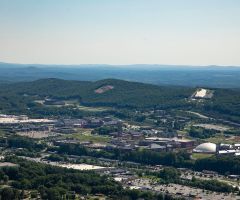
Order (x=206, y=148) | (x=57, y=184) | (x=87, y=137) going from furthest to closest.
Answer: (x=87, y=137) < (x=206, y=148) < (x=57, y=184)

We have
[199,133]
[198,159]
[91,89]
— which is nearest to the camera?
[198,159]

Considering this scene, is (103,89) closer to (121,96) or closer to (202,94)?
(121,96)

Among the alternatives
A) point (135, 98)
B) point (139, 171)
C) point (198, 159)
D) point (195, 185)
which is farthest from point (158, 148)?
point (135, 98)

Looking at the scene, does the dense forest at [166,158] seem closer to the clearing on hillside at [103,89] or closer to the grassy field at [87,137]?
the grassy field at [87,137]

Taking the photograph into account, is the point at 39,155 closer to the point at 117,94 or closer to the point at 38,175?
the point at 38,175

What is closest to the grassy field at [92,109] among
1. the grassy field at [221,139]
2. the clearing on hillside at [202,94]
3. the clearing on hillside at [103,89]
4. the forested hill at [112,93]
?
the forested hill at [112,93]

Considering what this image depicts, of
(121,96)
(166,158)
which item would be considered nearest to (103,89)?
(121,96)
